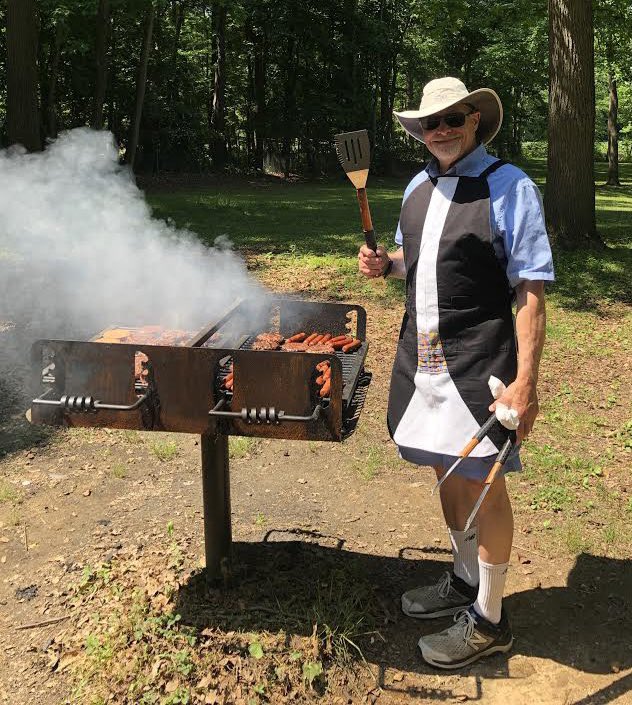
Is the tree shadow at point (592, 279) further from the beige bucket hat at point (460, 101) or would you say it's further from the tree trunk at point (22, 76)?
the tree trunk at point (22, 76)

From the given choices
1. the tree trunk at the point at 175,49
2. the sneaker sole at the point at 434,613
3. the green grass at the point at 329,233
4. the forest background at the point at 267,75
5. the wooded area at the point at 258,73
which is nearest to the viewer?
the sneaker sole at the point at 434,613

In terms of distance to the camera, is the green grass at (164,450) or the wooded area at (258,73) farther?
the wooded area at (258,73)

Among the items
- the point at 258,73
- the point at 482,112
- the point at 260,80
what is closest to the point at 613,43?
the point at 260,80

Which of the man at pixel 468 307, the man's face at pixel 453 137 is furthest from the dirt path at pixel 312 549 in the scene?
the man's face at pixel 453 137

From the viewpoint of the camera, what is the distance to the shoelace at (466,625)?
9.21 ft

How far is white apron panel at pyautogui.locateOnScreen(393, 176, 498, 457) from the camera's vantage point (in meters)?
2.51

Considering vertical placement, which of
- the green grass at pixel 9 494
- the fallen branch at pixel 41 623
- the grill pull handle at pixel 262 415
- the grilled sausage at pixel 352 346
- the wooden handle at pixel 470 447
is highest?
the grilled sausage at pixel 352 346

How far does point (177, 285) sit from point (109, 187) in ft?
6.53

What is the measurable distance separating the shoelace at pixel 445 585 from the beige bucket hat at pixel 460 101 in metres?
1.86

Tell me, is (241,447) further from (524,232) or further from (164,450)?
(524,232)

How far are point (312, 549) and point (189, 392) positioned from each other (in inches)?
54.1

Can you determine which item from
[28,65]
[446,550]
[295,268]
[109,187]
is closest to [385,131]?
[28,65]

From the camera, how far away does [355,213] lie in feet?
48.7

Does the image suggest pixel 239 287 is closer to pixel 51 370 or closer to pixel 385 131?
pixel 51 370
